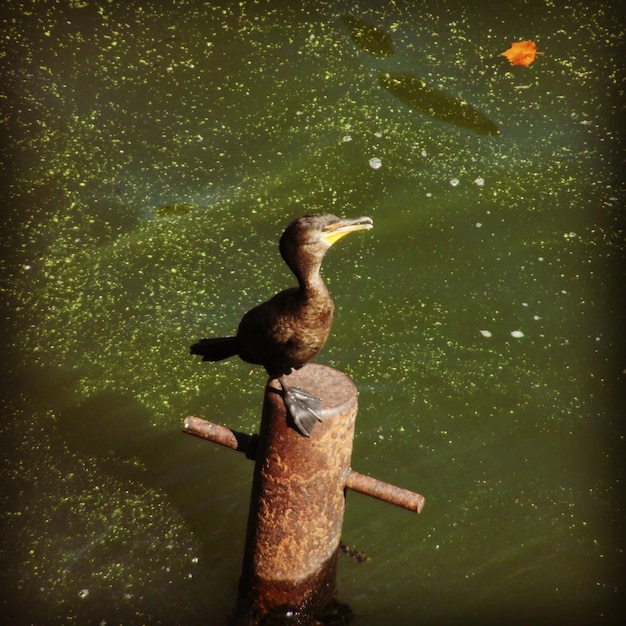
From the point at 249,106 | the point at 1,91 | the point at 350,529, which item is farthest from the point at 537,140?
the point at 1,91

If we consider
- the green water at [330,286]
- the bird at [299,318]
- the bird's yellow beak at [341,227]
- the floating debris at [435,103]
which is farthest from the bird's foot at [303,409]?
the floating debris at [435,103]

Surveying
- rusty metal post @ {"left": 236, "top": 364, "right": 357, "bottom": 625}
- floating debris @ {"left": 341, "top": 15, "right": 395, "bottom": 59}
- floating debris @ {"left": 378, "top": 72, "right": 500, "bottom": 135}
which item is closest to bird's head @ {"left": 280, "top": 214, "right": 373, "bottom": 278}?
rusty metal post @ {"left": 236, "top": 364, "right": 357, "bottom": 625}

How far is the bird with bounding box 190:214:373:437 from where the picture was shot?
1727 mm

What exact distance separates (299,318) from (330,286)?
122cm

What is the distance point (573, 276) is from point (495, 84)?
1.10 meters

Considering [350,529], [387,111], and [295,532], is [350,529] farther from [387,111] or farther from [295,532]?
[387,111]

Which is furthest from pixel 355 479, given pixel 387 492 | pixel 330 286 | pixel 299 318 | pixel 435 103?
pixel 435 103

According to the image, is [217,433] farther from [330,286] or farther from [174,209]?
[174,209]

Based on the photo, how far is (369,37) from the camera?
3.98 metres

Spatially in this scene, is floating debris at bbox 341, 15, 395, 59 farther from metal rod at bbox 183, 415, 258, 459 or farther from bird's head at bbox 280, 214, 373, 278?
metal rod at bbox 183, 415, 258, 459

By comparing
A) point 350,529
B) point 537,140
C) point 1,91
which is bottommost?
point 350,529

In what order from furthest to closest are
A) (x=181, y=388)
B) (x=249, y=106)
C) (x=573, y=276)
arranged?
(x=249, y=106) < (x=573, y=276) < (x=181, y=388)

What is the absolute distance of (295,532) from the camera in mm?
1843

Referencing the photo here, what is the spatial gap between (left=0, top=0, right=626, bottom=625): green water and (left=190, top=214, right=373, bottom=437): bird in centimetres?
74
